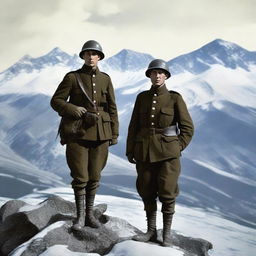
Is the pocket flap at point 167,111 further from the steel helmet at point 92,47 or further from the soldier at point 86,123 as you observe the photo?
the steel helmet at point 92,47

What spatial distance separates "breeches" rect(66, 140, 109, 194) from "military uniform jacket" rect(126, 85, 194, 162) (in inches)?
13.2

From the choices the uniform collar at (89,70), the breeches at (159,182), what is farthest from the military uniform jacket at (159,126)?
the uniform collar at (89,70)

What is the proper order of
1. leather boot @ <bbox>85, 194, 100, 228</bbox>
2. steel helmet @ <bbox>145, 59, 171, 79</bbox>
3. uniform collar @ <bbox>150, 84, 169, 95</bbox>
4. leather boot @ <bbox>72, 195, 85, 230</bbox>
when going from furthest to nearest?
leather boot @ <bbox>85, 194, 100, 228</bbox>
leather boot @ <bbox>72, 195, 85, 230</bbox>
uniform collar @ <bbox>150, 84, 169, 95</bbox>
steel helmet @ <bbox>145, 59, 171, 79</bbox>

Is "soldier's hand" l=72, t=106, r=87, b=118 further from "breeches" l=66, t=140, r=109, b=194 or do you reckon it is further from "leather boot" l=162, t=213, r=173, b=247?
"leather boot" l=162, t=213, r=173, b=247

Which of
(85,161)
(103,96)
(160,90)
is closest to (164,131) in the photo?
(160,90)

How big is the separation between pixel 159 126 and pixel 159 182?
59 cm

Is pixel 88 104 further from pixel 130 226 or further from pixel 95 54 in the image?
pixel 130 226

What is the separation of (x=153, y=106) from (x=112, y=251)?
1.60 metres

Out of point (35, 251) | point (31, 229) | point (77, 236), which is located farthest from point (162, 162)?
point (31, 229)

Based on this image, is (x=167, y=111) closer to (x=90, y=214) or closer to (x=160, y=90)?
(x=160, y=90)

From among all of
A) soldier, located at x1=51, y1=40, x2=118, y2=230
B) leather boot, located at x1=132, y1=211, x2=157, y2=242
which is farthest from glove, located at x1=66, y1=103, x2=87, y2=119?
leather boot, located at x1=132, y1=211, x2=157, y2=242

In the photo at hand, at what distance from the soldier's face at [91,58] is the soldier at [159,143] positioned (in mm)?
606

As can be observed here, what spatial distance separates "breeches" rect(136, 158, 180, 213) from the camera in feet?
16.0

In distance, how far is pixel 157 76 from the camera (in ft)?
16.1
